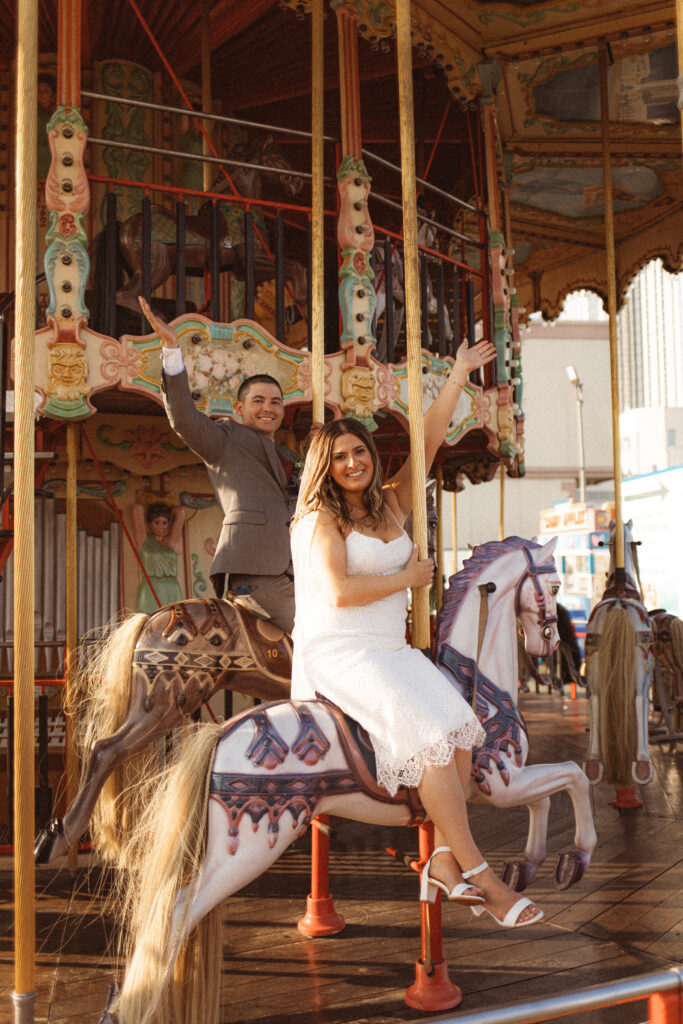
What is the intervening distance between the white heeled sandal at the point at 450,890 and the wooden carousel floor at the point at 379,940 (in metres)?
0.29

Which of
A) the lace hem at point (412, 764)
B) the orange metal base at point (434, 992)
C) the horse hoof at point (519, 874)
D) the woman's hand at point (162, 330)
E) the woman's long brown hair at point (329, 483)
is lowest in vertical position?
the orange metal base at point (434, 992)

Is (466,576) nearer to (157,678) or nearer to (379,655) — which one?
(379,655)

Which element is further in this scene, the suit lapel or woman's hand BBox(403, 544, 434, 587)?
the suit lapel

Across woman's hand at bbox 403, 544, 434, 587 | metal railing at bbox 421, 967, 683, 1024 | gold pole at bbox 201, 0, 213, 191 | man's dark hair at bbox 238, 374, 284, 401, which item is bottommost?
metal railing at bbox 421, 967, 683, 1024

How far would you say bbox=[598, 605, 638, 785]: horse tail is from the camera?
575cm

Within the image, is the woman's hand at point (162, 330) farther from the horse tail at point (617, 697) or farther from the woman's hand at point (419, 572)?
the horse tail at point (617, 697)

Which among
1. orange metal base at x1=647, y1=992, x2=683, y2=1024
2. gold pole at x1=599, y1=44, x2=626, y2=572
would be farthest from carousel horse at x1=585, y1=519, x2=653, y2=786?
orange metal base at x1=647, y1=992, x2=683, y2=1024

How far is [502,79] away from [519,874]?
5991 mm

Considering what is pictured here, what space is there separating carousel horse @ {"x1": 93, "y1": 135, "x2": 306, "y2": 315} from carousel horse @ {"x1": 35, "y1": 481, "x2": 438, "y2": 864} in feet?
7.38

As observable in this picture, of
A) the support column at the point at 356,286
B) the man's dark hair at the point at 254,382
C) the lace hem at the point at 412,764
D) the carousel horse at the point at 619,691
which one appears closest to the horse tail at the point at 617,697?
the carousel horse at the point at 619,691

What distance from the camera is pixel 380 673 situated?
2709 mm

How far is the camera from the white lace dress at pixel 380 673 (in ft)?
8.78

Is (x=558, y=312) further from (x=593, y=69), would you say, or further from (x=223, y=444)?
(x=223, y=444)

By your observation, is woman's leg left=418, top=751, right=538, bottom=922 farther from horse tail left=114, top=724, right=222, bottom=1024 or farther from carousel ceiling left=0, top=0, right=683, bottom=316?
carousel ceiling left=0, top=0, right=683, bottom=316
